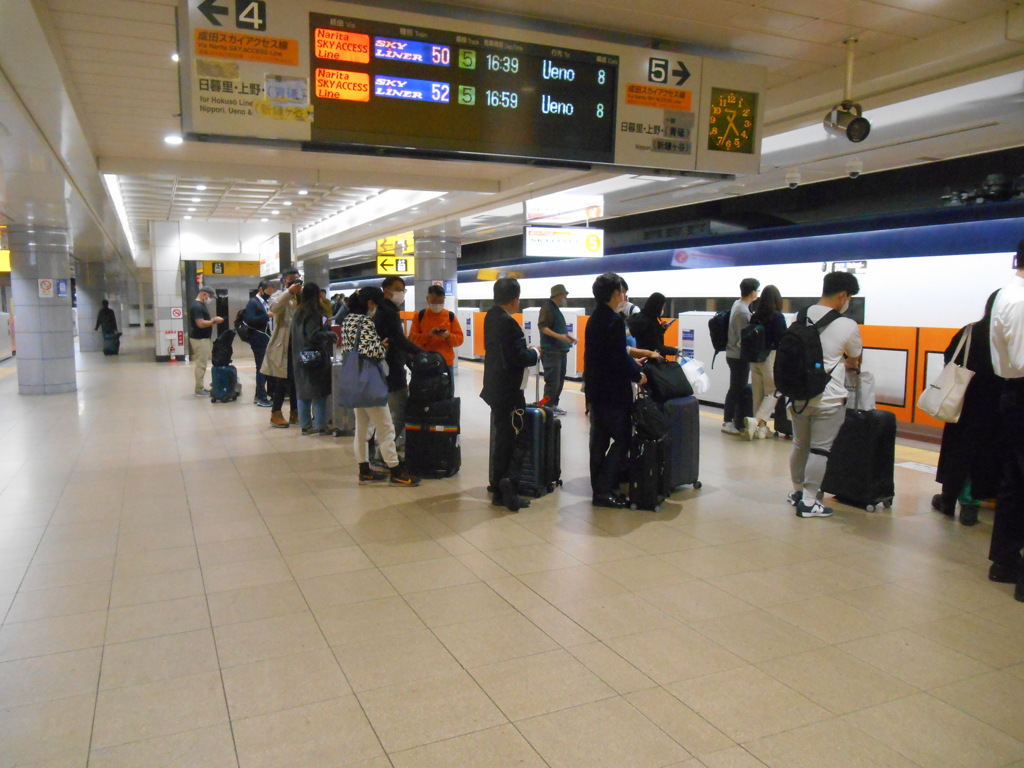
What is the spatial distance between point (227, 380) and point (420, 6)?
293 inches

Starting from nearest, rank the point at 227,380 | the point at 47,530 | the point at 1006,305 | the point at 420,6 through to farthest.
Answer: the point at 1006,305 → the point at 420,6 → the point at 47,530 → the point at 227,380

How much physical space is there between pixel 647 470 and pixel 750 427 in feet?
10.2

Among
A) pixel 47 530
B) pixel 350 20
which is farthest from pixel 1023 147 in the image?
pixel 47 530

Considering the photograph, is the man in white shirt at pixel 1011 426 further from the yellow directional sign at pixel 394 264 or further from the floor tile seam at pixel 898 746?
the yellow directional sign at pixel 394 264

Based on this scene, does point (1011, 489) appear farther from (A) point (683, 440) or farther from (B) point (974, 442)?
(A) point (683, 440)

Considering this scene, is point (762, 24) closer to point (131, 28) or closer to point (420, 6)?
point (420, 6)

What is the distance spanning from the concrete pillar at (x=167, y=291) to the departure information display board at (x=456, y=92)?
14173 millimetres

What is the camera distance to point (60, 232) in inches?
459

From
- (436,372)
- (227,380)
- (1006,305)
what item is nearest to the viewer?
(1006,305)

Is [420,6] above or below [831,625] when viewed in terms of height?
above

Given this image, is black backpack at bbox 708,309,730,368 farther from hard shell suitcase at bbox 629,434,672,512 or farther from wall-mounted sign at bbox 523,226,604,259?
wall-mounted sign at bbox 523,226,604,259

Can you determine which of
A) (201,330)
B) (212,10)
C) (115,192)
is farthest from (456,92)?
(115,192)

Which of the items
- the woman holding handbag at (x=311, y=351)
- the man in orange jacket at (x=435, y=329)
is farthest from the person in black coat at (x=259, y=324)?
the man in orange jacket at (x=435, y=329)

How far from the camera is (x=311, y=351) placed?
730cm
